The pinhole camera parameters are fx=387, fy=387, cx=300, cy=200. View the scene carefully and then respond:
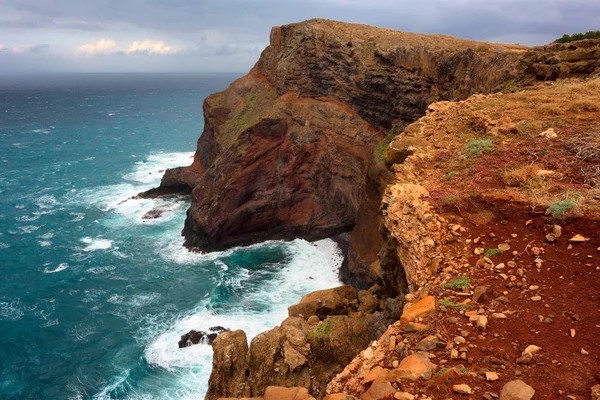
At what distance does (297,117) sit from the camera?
46.2 metres

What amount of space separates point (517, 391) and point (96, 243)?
48.2 metres

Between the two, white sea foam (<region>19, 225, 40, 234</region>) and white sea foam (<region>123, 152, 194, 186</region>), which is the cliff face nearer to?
white sea foam (<region>19, 225, 40, 234</region>)

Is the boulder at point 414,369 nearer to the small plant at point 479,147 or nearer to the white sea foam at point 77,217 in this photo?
the small plant at point 479,147

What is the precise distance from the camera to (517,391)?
594 cm

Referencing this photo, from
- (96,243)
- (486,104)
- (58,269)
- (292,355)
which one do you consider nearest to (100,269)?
(58,269)

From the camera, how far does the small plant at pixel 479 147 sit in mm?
13664

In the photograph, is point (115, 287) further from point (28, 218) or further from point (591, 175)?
point (591, 175)

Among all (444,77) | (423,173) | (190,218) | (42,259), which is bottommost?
(42,259)

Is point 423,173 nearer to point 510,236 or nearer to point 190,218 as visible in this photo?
point 510,236

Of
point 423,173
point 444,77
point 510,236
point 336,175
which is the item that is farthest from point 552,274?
point 336,175

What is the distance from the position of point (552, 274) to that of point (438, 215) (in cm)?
324

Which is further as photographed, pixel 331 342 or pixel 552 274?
pixel 331 342

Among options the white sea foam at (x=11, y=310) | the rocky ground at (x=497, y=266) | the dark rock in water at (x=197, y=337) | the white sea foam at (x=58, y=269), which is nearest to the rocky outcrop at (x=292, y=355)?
the rocky ground at (x=497, y=266)

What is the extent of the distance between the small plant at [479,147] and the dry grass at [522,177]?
2130 mm
